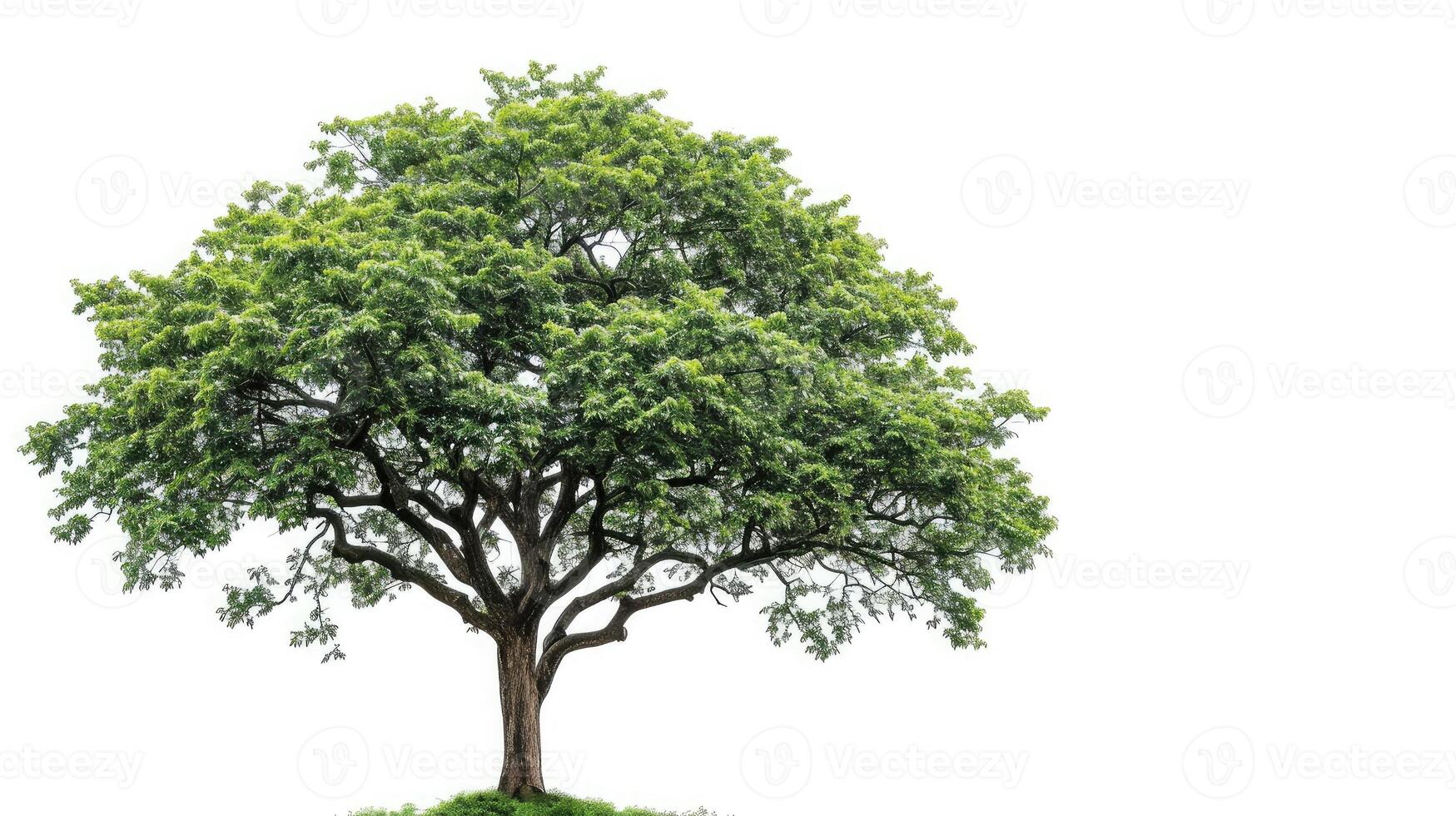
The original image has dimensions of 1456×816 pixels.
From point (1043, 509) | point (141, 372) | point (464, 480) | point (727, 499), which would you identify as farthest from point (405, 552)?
point (1043, 509)

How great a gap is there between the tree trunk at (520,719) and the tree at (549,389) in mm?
42

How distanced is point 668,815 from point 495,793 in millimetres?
2570

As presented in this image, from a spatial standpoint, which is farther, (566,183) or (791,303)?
(791,303)

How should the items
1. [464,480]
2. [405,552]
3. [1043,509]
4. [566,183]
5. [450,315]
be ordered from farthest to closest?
[405,552], [1043,509], [464,480], [566,183], [450,315]

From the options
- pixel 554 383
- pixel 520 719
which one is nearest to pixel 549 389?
pixel 554 383

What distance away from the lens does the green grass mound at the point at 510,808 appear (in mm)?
15258

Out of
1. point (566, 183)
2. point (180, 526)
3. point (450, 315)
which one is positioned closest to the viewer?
point (450, 315)

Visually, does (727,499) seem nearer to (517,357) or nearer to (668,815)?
(517,357)

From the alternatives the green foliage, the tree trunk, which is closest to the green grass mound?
the tree trunk

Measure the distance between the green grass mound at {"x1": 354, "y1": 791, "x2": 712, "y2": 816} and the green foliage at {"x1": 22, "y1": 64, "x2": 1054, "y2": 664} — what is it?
85.8 inches

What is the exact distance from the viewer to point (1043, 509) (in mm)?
16359

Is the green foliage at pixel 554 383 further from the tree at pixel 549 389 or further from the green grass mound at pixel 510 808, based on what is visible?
the green grass mound at pixel 510 808

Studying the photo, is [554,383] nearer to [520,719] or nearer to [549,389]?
→ [549,389]

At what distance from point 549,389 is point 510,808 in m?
6.38
